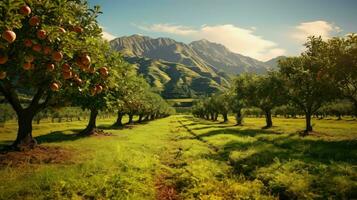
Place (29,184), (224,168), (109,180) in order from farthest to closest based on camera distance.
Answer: (224,168), (109,180), (29,184)

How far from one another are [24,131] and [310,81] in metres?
43.1

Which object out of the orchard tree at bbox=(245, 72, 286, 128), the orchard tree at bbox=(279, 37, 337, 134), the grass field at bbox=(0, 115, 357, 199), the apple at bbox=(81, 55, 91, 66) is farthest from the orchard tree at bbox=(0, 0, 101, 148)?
the orchard tree at bbox=(245, 72, 286, 128)

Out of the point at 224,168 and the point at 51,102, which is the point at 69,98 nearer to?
the point at 51,102

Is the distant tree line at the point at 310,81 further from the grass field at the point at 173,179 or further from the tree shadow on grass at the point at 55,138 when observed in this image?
the tree shadow on grass at the point at 55,138

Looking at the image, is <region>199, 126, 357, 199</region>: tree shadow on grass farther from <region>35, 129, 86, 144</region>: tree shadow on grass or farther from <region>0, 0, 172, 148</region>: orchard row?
<region>35, 129, 86, 144</region>: tree shadow on grass

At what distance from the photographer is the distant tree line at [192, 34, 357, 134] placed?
32406 millimetres

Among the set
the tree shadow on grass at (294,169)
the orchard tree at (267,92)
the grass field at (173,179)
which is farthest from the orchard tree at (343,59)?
the orchard tree at (267,92)

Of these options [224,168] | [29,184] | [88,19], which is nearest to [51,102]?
[88,19]

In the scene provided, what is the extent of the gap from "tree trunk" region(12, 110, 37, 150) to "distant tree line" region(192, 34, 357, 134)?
26.2 metres

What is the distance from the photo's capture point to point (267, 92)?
5747 cm

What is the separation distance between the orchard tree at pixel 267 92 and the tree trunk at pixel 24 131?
46.1 meters

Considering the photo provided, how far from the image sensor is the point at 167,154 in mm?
26125

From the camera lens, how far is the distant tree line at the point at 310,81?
1276 inches

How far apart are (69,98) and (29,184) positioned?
1466 centimetres
